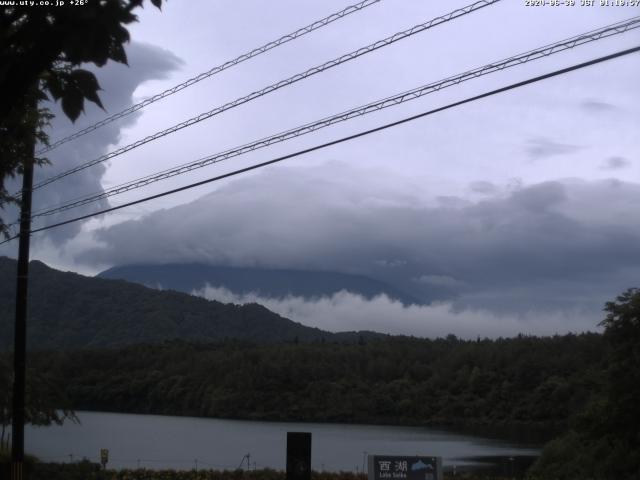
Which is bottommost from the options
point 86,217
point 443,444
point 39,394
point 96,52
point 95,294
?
point 443,444

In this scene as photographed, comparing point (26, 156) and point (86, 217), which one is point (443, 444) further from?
point (26, 156)

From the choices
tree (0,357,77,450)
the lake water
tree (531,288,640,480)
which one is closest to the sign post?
tree (531,288,640,480)

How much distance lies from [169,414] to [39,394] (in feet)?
216

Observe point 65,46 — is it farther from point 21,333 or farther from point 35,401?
point 35,401

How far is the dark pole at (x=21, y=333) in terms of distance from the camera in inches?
758

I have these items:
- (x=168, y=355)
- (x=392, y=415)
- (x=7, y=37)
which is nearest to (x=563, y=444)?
(x=7, y=37)

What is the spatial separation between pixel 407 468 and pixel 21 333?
10050 millimetres

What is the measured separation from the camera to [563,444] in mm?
35281

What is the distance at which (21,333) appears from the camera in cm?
2019

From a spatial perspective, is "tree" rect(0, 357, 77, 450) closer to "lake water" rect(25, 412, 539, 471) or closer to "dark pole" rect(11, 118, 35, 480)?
"dark pole" rect(11, 118, 35, 480)

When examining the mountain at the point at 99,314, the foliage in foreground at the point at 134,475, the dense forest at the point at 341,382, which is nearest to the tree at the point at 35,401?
the foliage in foreground at the point at 134,475

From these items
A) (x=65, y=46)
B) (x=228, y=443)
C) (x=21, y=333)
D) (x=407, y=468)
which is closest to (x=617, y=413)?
(x=407, y=468)

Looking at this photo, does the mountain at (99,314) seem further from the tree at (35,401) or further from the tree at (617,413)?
the tree at (617,413)

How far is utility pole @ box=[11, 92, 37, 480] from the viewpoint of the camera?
19.2 metres
